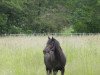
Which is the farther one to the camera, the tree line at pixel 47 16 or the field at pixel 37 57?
the tree line at pixel 47 16

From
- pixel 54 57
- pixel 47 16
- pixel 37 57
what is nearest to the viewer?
pixel 54 57

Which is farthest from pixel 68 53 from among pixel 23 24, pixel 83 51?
pixel 23 24

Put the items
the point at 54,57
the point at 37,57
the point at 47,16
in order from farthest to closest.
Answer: the point at 47,16 → the point at 37,57 → the point at 54,57

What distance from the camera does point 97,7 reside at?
33938 mm

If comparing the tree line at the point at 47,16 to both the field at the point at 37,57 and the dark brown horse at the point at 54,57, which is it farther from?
the dark brown horse at the point at 54,57

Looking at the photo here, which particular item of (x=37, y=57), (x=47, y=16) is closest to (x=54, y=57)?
(x=37, y=57)

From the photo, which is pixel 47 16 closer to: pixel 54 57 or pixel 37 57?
pixel 37 57

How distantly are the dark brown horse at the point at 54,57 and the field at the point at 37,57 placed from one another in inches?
21.1

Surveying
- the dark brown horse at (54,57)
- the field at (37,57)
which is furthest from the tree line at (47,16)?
the dark brown horse at (54,57)

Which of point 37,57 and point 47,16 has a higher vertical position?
point 47,16

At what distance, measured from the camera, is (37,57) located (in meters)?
11.5

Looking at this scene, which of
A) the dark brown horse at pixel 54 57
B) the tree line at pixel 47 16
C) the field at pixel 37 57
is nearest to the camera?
the dark brown horse at pixel 54 57

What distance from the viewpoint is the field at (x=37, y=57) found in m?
9.60

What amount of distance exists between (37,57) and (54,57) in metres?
2.47
